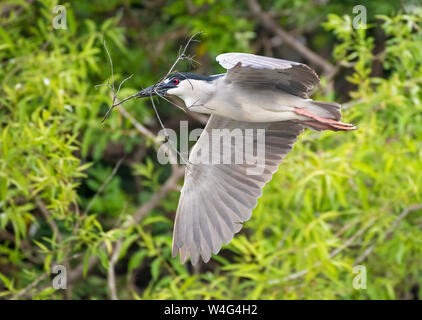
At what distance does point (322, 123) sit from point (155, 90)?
660 mm

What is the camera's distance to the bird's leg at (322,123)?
2671mm

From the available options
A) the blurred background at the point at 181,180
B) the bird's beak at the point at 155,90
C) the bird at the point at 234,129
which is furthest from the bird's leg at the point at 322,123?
the blurred background at the point at 181,180

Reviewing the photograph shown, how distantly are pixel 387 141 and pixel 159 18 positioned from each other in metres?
2.06

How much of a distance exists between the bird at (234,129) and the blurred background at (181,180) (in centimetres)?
36

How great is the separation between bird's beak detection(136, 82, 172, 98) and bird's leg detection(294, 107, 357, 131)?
52 cm

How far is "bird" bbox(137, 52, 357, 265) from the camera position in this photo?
106 inches

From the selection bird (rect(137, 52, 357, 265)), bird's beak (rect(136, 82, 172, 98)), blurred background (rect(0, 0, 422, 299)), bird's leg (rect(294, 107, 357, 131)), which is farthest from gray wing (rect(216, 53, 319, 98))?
blurred background (rect(0, 0, 422, 299))

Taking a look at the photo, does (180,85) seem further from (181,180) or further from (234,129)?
(181,180)

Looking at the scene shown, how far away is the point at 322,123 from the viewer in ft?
8.88

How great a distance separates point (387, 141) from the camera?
4.11 m

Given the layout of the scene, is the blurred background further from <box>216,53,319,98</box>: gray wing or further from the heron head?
<box>216,53,319,98</box>: gray wing

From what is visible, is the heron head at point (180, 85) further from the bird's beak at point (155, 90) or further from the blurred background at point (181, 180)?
the blurred background at point (181, 180)
